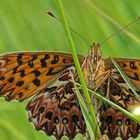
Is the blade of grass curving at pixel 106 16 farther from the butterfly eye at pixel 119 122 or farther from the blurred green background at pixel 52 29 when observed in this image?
the butterfly eye at pixel 119 122

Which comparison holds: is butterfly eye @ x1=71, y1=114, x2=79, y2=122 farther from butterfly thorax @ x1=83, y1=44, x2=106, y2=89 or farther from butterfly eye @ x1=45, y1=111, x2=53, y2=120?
butterfly thorax @ x1=83, y1=44, x2=106, y2=89

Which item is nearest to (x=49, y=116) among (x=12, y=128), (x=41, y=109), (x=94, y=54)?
(x=41, y=109)

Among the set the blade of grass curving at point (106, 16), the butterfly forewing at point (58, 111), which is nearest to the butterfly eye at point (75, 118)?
the butterfly forewing at point (58, 111)

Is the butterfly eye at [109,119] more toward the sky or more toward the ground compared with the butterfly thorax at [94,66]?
more toward the ground

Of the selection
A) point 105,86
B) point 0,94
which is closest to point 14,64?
point 0,94

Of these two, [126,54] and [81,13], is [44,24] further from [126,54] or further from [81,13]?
[126,54]

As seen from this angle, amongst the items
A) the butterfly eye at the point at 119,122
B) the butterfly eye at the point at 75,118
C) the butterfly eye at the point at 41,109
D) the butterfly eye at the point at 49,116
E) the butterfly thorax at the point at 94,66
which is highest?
the butterfly thorax at the point at 94,66

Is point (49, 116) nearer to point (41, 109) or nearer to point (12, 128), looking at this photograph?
point (41, 109)

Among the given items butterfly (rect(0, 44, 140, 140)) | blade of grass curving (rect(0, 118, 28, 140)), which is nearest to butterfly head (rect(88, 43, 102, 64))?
butterfly (rect(0, 44, 140, 140))

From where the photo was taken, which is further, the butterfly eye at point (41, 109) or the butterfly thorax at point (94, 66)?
the butterfly eye at point (41, 109)
